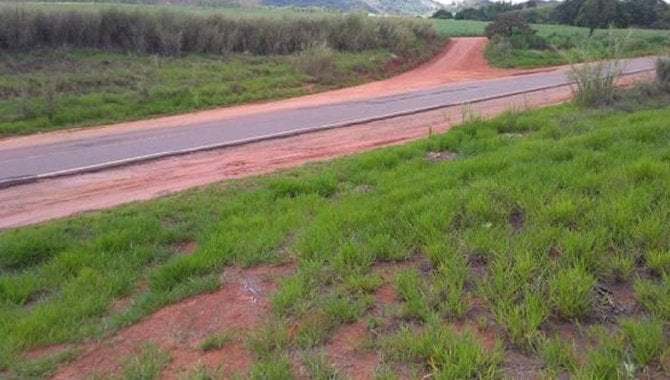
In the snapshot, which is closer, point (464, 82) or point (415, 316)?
point (415, 316)

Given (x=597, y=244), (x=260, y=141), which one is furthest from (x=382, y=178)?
(x=260, y=141)

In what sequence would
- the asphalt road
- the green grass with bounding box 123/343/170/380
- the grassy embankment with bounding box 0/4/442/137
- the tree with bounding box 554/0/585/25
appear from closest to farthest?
the green grass with bounding box 123/343/170/380
the asphalt road
the grassy embankment with bounding box 0/4/442/137
the tree with bounding box 554/0/585/25

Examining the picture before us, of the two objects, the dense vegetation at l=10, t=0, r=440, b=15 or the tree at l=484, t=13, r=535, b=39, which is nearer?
the tree at l=484, t=13, r=535, b=39

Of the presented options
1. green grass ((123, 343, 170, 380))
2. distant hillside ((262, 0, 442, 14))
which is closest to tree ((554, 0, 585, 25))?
distant hillside ((262, 0, 442, 14))

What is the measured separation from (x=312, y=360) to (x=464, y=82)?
2156 cm

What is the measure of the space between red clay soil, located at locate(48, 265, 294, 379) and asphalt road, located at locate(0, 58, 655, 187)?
6.54 meters

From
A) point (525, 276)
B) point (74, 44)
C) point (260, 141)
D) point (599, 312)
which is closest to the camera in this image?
point (599, 312)

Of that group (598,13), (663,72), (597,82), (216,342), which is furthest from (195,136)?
(598,13)

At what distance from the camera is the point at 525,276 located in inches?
170

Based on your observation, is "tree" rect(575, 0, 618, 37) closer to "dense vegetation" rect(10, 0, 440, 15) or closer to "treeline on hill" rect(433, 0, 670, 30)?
"treeline on hill" rect(433, 0, 670, 30)

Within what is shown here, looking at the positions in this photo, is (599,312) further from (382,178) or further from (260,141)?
(260,141)

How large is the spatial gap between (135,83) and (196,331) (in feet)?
55.6

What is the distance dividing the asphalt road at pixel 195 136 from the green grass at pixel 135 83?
116 inches

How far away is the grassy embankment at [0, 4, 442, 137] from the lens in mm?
17547
